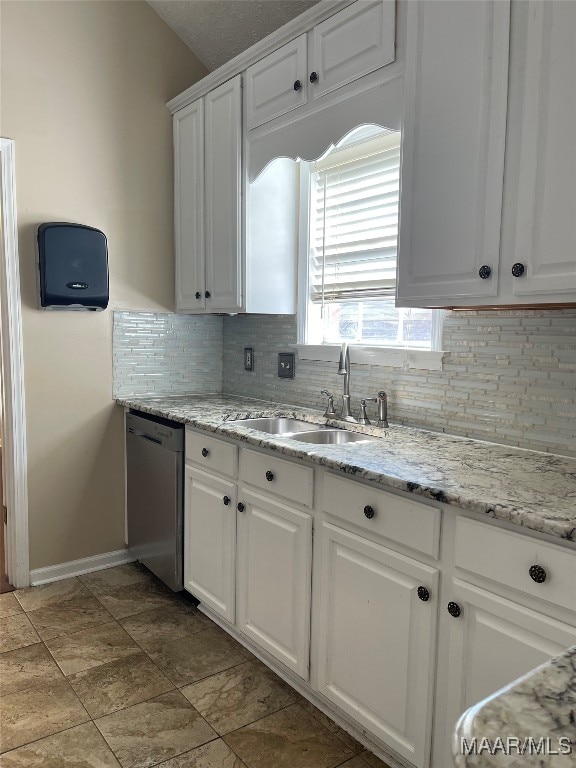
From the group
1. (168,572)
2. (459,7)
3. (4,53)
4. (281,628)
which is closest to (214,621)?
(168,572)

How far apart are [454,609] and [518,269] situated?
884 mm

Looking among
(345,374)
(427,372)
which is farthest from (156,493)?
(427,372)

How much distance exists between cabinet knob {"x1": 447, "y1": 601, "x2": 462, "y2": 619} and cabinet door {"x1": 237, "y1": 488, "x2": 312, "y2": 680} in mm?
574

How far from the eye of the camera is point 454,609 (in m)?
1.45

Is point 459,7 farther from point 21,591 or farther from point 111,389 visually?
point 21,591

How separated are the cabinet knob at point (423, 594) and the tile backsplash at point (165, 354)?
2.11 metres

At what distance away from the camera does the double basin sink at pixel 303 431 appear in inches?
95.2

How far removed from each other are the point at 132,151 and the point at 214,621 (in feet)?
7.73

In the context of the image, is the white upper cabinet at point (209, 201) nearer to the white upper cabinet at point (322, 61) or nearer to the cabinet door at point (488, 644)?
the white upper cabinet at point (322, 61)

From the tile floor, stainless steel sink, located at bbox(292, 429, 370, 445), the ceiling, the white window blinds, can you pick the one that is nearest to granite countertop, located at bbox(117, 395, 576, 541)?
stainless steel sink, located at bbox(292, 429, 370, 445)

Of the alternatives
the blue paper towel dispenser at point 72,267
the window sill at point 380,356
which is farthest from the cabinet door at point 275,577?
the blue paper towel dispenser at point 72,267

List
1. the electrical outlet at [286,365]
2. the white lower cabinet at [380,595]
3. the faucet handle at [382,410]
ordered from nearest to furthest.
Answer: the white lower cabinet at [380,595] < the faucet handle at [382,410] < the electrical outlet at [286,365]

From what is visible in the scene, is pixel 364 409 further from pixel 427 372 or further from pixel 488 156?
pixel 488 156

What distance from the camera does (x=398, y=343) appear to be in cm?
251
